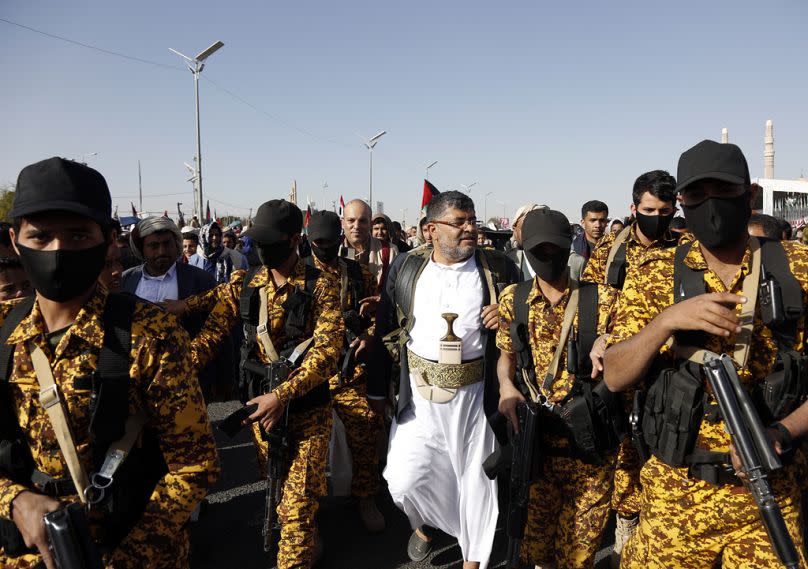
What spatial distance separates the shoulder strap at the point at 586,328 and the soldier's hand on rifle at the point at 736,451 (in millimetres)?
853

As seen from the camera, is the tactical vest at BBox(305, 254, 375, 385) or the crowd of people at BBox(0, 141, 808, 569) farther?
the tactical vest at BBox(305, 254, 375, 385)

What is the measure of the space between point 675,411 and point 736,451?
211 mm

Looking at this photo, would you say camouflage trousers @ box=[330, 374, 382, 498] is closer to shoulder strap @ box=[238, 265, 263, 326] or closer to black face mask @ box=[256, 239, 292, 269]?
shoulder strap @ box=[238, 265, 263, 326]

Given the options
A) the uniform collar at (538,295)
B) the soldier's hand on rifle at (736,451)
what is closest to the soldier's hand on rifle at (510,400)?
the uniform collar at (538,295)

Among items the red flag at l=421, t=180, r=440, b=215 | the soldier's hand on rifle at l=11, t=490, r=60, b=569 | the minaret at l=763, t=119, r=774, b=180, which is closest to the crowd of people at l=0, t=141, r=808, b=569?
the soldier's hand on rifle at l=11, t=490, r=60, b=569

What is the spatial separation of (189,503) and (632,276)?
178 cm

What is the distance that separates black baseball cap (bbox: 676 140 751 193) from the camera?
184cm

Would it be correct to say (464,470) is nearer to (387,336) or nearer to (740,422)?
(387,336)

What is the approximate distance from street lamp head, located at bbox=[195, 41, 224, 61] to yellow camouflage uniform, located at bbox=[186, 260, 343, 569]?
57.3 feet

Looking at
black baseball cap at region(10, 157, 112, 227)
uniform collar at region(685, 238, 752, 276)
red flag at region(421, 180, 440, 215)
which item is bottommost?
uniform collar at region(685, 238, 752, 276)

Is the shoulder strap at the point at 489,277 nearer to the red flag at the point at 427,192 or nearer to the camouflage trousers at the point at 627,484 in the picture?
the camouflage trousers at the point at 627,484

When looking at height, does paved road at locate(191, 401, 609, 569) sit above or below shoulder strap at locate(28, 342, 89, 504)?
below

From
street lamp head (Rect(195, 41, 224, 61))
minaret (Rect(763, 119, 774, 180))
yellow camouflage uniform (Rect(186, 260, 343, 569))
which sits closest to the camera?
yellow camouflage uniform (Rect(186, 260, 343, 569))

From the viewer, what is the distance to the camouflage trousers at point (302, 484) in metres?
3.00
